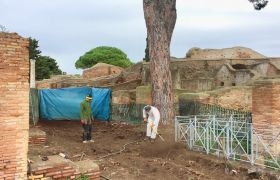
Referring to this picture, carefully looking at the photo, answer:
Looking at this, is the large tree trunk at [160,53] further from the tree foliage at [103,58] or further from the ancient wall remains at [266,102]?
the tree foliage at [103,58]

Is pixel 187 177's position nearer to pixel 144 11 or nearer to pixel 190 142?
pixel 190 142

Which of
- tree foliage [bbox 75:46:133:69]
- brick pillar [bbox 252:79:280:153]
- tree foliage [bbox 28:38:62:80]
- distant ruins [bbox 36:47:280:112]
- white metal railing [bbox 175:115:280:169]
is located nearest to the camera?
white metal railing [bbox 175:115:280:169]

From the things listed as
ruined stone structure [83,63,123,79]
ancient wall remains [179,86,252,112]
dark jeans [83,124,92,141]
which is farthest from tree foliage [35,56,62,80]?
dark jeans [83,124,92,141]

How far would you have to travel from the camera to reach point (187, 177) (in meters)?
9.18

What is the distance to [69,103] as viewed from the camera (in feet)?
59.3

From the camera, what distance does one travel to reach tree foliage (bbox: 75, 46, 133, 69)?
61062mm

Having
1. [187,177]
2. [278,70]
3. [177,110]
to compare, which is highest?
[278,70]

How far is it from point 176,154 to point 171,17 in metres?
7.04

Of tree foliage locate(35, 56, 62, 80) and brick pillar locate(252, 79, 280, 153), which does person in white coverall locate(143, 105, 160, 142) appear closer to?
brick pillar locate(252, 79, 280, 153)

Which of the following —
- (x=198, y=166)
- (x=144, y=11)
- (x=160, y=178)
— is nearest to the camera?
(x=160, y=178)

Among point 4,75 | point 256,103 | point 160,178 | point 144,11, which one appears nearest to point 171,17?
point 144,11

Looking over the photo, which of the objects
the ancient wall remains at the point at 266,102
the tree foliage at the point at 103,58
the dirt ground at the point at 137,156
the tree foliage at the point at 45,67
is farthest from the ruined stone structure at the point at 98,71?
the ancient wall remains at the point at 266,102

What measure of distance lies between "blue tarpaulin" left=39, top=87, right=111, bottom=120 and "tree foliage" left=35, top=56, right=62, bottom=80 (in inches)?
951

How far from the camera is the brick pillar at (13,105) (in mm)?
6961
